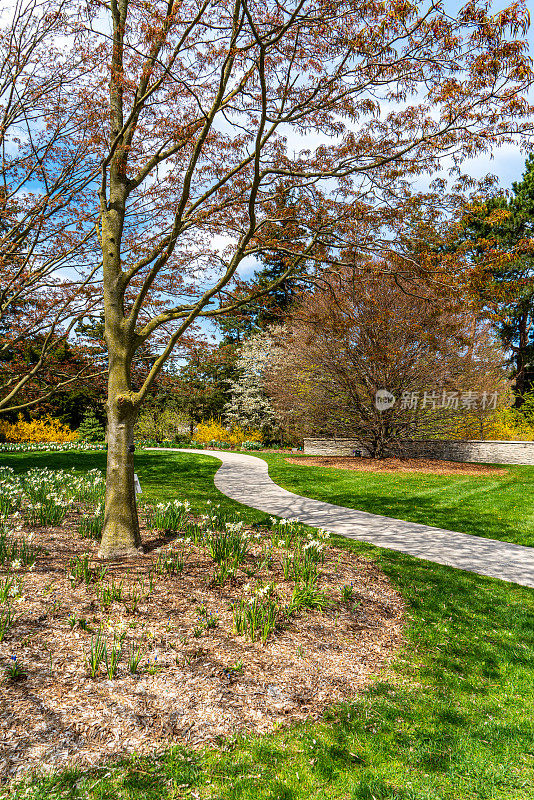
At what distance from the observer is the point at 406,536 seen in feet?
21.1

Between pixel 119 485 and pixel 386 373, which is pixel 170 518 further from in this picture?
pixel 386 373

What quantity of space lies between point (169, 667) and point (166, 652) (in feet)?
0.51

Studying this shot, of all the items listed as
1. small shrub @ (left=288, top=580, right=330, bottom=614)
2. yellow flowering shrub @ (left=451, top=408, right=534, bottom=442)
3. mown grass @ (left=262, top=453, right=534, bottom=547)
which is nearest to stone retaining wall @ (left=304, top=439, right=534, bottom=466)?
yellow flowering shrub @ (left=451, top=408, right=534, bottom=442)

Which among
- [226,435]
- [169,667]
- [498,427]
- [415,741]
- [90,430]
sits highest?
[498,427]

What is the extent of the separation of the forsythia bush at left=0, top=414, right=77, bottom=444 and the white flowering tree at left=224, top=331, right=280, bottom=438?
30.3 ft

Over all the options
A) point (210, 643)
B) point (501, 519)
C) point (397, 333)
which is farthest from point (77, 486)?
point (397, 333)

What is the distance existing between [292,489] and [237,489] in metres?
1.32

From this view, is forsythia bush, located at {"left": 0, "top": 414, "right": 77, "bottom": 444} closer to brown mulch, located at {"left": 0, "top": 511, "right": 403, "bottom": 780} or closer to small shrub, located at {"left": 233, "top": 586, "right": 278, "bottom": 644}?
brown mulch, located at {"left": 0, "top": 511, "right": 403, "bottom": 780}

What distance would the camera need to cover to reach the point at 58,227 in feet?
22.7

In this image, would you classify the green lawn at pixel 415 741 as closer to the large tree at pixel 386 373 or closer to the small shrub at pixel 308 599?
the small shrub at pixel 308 599

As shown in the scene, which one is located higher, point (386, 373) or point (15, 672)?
point (386, 373)

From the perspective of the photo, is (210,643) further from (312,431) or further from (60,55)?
(312,431)

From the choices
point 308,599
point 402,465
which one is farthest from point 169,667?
point 402,465

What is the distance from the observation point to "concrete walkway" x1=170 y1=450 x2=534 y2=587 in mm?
5277
